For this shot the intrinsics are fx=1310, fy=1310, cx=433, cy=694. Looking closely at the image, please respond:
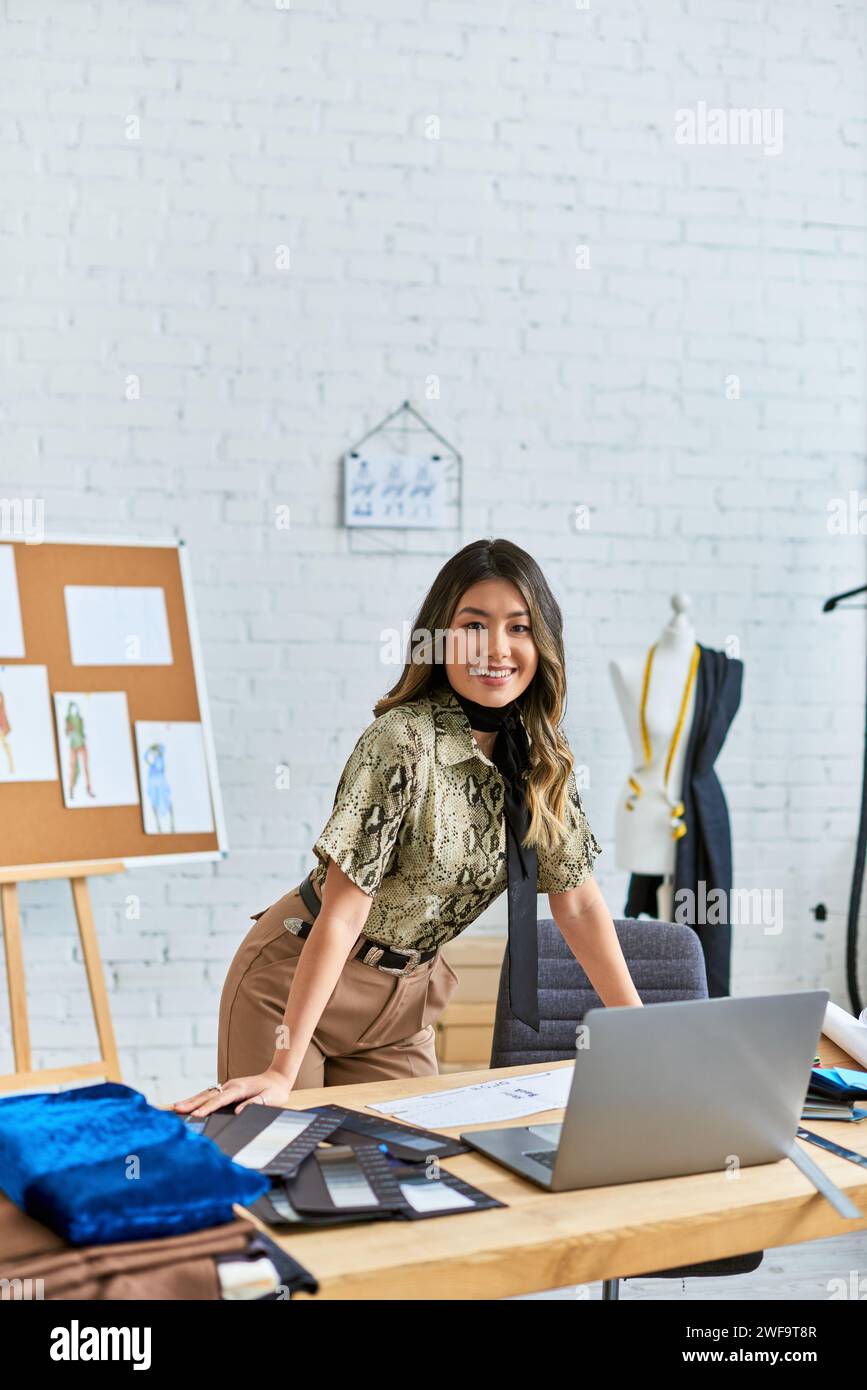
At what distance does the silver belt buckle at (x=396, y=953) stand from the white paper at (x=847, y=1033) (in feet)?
1.94

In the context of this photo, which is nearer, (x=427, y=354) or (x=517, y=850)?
(x=517, y=850)

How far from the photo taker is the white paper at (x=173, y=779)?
3.41m

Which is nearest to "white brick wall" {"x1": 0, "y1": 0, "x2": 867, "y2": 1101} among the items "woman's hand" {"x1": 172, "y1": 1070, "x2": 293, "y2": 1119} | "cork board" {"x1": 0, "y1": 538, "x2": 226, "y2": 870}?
"cork board" {"x1": 0, "y1": 538, "x2": 226, "y2": 870}

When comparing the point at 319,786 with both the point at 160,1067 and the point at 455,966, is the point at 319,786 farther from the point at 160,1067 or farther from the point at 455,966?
the point at 160,1067

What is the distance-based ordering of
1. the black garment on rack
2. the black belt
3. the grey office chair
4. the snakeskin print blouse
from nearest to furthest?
the snakeskin print blouse → the black belt → the grey office chair → the black garment on rack

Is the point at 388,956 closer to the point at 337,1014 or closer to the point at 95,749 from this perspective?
the point at 337,1014

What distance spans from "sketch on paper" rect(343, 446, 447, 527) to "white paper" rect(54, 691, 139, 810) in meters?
0.91

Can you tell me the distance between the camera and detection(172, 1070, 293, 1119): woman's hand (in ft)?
4.84

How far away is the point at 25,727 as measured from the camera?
3295 mm

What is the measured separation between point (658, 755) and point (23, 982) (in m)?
1.77

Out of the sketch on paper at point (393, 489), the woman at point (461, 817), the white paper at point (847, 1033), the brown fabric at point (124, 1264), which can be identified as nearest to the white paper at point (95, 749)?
the sketch on paper at point (393, 489)

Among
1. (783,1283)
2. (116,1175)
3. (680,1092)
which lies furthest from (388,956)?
(783,1283)

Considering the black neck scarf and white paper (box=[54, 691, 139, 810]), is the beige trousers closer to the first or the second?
the black neck scarf

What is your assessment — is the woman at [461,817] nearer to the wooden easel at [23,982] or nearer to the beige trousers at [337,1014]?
the beige trousers at [337,1014]
